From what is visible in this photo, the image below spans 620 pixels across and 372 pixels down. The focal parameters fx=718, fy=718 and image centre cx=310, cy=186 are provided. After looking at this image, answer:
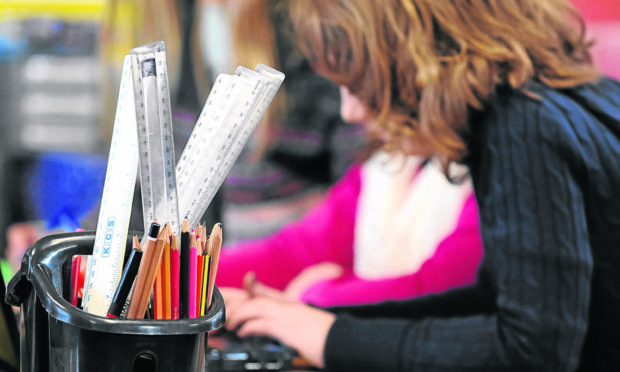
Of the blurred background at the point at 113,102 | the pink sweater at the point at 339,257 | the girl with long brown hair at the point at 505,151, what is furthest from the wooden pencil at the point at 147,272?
the blurred background at the point at 113,102

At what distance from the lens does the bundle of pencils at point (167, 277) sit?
360mm

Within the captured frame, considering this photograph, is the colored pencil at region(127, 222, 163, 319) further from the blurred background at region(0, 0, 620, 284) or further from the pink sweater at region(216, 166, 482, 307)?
the blurred background at region(0, 0, 620, 284)

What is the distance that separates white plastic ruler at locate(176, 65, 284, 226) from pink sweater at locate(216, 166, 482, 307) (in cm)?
60

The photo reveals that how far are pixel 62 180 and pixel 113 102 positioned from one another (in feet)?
0.55

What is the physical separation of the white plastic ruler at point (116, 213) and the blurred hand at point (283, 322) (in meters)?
0.46

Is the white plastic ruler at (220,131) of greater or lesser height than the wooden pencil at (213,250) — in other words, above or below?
above

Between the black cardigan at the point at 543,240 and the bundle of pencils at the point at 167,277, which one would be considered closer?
the bundle of pencils at the point at 167,277

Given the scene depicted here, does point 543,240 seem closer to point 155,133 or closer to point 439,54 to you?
point 439,54

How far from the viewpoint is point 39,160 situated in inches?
49.8

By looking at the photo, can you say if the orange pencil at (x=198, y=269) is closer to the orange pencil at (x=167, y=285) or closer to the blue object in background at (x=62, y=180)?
the orange pencil at (x=167, y=285)

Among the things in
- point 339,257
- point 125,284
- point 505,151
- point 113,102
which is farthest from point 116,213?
point 113,102

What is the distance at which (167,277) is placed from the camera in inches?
14.6

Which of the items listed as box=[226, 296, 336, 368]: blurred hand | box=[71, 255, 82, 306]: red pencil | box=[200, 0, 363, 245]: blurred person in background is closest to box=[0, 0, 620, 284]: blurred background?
box=[200, 0, 363, 245]: blurred person in background

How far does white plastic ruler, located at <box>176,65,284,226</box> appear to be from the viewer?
0.41 meters
